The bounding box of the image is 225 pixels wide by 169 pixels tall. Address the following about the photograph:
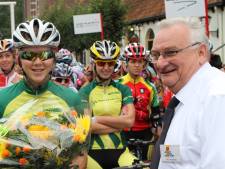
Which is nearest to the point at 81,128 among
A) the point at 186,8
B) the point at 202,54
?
the point at 202,54

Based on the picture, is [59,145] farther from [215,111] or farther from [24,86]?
[24,86]

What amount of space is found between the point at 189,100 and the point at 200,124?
24 centimetres

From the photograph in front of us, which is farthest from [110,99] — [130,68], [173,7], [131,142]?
[173,7]

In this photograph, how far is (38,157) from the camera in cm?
287

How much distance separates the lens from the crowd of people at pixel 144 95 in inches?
107

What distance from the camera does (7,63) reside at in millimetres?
7152

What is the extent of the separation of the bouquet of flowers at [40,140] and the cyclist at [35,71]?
0.75 metres

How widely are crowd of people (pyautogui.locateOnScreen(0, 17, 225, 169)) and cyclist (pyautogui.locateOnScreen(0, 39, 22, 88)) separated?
0.01 m

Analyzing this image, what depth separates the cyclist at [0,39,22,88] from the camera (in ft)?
23.0

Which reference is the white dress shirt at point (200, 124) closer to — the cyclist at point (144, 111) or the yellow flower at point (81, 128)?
the yellow flower at point (81, 128)

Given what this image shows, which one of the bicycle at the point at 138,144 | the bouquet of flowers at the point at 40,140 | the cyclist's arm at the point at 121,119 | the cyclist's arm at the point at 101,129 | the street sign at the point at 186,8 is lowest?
the bicycle at the point at 138,144

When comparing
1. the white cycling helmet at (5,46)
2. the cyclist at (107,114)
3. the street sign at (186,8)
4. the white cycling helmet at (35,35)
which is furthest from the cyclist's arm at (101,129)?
the street sign at (186,8)

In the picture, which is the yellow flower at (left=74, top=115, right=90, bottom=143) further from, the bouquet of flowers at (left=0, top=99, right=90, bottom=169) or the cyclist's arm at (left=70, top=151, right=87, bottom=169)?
the cyclist's arm at (left=70, top=151, right=87, bottom=169)

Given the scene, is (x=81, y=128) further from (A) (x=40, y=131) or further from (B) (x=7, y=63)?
(B) (x=7, y=63)
